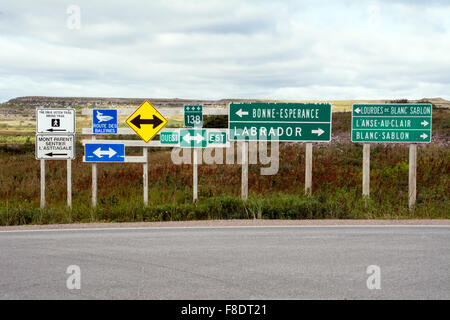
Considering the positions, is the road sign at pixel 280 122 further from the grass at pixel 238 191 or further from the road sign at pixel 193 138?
the grass at pixel 238 191

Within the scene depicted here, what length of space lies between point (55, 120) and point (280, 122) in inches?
253

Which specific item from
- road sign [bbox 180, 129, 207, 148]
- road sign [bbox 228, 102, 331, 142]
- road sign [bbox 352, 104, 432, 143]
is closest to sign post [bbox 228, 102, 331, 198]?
road sign [bbox 228, 102, 331, 142]

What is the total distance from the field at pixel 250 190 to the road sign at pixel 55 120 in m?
2.19

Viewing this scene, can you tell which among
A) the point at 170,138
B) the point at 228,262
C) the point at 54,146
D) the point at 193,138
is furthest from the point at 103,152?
the point at 228,262

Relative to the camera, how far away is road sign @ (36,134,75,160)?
14.7m

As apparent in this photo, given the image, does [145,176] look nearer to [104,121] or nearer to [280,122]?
[104,121]

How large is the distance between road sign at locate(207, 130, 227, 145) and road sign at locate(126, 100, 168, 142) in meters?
1.43

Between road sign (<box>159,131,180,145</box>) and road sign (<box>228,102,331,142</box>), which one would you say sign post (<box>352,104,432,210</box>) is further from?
road sign (<box>159,131,180,145</box>)

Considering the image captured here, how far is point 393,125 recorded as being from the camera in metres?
15.5

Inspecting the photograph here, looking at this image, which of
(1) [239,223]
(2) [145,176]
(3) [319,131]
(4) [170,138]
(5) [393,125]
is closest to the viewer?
(1) [239,223]

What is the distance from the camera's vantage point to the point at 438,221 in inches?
469

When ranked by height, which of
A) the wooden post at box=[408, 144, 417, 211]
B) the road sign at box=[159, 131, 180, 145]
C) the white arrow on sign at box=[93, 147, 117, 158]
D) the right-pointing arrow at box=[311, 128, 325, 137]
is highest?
the right-pointing arrow at box=[311, 128, 325, 137]

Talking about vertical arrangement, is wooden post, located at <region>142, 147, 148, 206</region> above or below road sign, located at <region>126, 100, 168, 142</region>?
below

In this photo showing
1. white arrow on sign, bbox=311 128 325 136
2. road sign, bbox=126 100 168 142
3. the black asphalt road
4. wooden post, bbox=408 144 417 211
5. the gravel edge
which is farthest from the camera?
white arrow on sign, bbox=311 128 325 136
